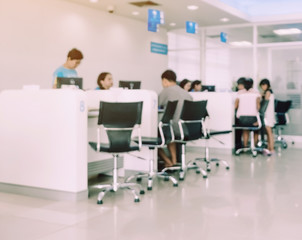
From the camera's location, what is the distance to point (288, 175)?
6.16 m

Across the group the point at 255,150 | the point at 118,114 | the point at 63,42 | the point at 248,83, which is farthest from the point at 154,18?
the point at 118,114

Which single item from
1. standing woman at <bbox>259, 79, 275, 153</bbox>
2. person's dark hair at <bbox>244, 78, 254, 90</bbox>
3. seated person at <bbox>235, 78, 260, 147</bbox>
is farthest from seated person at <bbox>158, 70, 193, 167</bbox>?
standing woman at <bbox>259, 79, 275, 153</bbox>

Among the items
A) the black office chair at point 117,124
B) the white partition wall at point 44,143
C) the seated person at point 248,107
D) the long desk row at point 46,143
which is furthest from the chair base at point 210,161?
the white partition wall at point 44,143

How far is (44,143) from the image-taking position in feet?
15.8

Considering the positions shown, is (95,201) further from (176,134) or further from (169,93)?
(169,93)

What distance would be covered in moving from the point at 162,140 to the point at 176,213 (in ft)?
4.27

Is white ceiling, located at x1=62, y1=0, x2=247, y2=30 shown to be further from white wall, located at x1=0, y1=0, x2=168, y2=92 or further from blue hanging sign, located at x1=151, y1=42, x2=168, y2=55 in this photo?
blue hanging sign, located at x1=151, y1=42, x2=168, y2=55

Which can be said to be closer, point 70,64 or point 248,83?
point 70,64

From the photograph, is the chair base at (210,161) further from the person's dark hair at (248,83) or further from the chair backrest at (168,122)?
the person's dark hair at (248,83)

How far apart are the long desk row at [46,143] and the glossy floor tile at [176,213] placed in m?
0.21

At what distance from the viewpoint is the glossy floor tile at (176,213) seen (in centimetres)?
350

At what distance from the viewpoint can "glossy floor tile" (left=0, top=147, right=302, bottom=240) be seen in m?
3.50

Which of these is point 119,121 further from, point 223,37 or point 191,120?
point 223,37

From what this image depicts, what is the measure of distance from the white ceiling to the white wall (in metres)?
0.32
